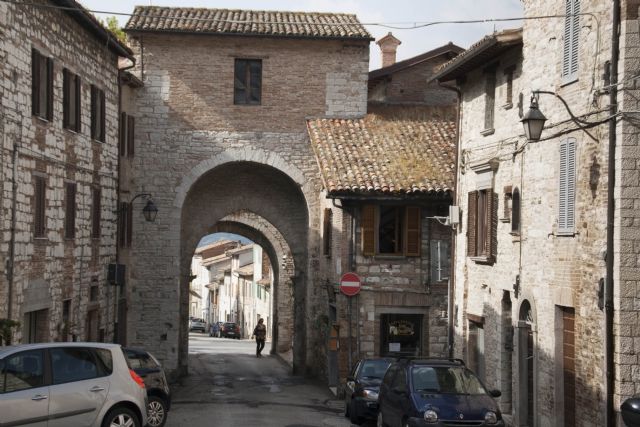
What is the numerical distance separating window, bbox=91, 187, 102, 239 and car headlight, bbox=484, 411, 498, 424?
1391cm

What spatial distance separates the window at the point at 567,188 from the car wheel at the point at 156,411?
290 inches

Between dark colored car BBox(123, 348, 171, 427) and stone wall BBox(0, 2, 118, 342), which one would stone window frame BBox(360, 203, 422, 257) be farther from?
dark colored car BBox(123, 348, 171, 427)

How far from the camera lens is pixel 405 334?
2788 cm

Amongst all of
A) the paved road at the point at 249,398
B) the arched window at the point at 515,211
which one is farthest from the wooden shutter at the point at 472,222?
the paved road at the point at 249,398

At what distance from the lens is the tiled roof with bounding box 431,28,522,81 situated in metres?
20.0

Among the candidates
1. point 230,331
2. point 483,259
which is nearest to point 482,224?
point 483,259

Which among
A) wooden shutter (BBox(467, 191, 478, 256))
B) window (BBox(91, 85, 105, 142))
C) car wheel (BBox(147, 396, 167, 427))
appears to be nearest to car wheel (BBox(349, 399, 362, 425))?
car wheel (BBox(147, 396, 167, 427))

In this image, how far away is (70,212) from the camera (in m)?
24.1

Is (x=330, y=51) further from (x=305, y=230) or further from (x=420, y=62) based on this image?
(x=305, y=230)

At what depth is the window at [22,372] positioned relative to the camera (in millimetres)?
12664

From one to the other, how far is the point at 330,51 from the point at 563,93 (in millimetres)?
14896

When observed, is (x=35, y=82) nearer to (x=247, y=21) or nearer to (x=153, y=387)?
(x=153, y=387)

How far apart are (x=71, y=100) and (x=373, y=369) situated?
9166 mm

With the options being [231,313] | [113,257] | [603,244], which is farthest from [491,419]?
[231,313]
